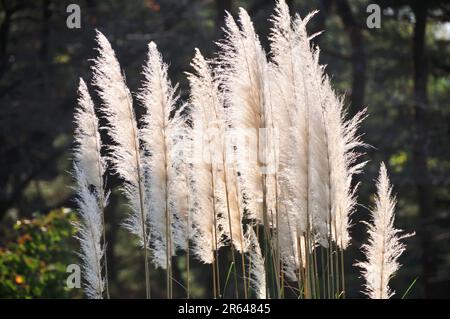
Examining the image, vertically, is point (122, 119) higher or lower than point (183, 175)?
higher

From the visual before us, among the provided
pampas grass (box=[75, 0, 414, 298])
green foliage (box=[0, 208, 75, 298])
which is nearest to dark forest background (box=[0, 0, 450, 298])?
green foliage (box=[0, 208, 75, 298])

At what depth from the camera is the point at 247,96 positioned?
3590mm

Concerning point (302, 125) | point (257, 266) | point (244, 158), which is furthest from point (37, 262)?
point (302, 125)

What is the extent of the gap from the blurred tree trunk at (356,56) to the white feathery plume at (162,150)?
9394mm

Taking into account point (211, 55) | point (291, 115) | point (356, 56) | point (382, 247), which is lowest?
point (382, 247)

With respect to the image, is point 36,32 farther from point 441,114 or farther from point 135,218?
Answer: point 135,218

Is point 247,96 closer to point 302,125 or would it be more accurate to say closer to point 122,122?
point 302,125

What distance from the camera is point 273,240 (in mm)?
4016

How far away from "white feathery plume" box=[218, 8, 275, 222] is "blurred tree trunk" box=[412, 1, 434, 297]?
9.07 metres

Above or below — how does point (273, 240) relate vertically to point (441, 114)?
below

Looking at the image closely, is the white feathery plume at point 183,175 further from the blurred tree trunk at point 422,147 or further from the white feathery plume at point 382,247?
the blurred tree trunk at point 422,147

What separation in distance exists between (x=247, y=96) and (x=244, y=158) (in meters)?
0.34
